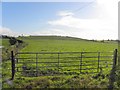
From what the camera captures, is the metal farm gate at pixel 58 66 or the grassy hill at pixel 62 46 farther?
the grassy hill at pixel 62 46

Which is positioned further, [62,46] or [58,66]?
[62,46]

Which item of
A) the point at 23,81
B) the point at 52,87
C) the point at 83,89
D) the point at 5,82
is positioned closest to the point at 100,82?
the point at 83,89

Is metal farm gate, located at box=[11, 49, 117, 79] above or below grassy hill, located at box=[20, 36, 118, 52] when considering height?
below

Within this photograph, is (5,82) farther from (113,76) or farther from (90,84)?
(113,76)

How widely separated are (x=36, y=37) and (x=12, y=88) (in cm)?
9507

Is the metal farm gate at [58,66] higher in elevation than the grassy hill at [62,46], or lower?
lower

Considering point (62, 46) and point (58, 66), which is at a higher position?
point (62, 46)

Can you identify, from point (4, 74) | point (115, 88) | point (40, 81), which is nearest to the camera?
point (115, 88)

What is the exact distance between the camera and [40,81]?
11602 mm

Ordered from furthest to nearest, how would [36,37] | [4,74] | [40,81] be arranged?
[36,37], [4,74], [40,81]

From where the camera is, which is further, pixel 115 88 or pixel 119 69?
pixel 119 69

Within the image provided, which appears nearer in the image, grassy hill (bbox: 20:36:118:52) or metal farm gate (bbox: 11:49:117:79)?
metal farm gate (bbox: 11:49:117:79)

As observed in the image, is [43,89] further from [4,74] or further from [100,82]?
[4,74]

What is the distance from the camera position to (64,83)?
1167 cm
